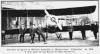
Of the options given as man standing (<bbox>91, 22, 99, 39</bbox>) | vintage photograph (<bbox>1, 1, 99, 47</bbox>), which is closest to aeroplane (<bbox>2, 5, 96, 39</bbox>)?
vintage photograph (<bbox>1, 1, 99, 47</bbox>)

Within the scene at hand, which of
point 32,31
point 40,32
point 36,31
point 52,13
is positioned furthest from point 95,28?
point 32,31

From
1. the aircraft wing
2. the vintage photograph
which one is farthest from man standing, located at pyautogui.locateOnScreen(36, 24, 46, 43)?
the aircraft wing

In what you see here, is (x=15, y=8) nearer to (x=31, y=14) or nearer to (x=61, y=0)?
(x=31, y=14)

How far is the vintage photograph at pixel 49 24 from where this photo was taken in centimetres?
626

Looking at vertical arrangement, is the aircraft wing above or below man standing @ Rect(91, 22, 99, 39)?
above

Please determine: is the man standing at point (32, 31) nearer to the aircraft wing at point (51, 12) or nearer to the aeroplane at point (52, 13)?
the aeroplane at point (52, 13)

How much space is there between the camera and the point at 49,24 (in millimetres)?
6301

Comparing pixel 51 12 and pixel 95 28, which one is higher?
pixel 51 12

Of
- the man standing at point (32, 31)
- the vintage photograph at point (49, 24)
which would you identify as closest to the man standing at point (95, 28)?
the vintage photograph at point (49, 24)

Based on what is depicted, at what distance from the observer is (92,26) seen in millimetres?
6289

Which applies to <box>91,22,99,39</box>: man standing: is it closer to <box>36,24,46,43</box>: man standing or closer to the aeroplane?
the aeroplane

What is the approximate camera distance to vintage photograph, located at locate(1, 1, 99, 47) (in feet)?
20.5

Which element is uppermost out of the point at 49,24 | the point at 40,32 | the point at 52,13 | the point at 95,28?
the point at 52,13

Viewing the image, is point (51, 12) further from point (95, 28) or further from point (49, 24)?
point (95, 28)
